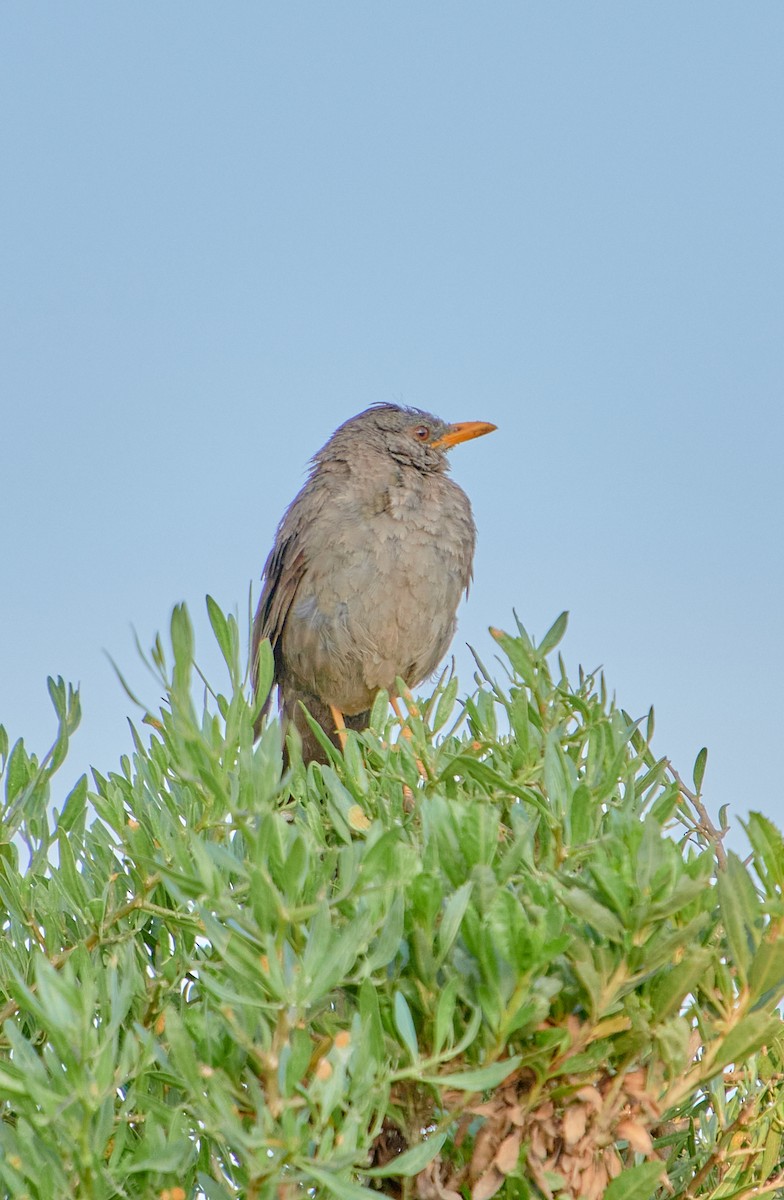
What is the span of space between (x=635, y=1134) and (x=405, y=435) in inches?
196

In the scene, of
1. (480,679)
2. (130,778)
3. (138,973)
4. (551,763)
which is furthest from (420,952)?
(480,679)

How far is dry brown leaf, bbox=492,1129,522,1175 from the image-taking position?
147 cm

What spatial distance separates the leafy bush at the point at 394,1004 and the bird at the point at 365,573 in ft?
12.6

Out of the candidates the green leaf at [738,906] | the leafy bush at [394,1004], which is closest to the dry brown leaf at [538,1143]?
the leafy bush at [394,1004]

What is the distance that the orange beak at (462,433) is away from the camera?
Answer: 6.29 metres

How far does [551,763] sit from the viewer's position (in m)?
1.77

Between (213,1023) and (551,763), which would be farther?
(551,763)

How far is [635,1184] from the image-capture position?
1.51 meters

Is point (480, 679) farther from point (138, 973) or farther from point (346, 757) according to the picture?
point (138, 973)

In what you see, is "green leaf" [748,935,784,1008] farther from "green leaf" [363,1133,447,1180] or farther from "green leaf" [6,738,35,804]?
"green leaf" [6,738,35,804]

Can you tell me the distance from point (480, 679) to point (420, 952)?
4.03 ft

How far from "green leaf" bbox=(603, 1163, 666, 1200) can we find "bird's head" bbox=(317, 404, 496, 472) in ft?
15.7

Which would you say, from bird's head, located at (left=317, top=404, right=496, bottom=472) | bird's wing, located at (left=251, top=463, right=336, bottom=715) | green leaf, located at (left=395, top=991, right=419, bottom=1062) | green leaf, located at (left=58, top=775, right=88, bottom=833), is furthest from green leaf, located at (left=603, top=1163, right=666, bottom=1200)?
bird's head, located at (left=317, top=404, right=496, bottom=472)

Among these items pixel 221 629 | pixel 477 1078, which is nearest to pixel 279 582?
pixel 221 629
